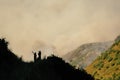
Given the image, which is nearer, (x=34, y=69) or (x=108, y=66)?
(x=34, y=69)

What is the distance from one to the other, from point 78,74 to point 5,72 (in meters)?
5.85

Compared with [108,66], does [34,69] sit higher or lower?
lower

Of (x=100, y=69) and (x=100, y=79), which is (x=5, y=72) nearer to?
(x=100, y=79)

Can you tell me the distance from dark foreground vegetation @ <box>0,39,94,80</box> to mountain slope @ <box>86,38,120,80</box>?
1160 inches

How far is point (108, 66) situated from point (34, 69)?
4182cm

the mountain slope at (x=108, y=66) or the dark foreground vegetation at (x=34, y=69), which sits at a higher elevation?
the mountain slope at (x=108, y=66)

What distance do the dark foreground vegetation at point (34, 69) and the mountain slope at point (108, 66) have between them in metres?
29.5

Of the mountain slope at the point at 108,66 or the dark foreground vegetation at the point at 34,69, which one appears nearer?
the dark foreground vegetation at the point at 34,69

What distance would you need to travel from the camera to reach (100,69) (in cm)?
6556

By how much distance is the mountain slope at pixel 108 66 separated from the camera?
193ft

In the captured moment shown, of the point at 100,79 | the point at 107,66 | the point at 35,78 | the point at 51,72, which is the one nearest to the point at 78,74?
the point at 51,72

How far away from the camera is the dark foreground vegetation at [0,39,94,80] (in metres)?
24.0

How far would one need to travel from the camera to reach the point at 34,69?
24.1 metres

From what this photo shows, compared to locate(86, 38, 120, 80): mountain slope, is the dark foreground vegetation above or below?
below
